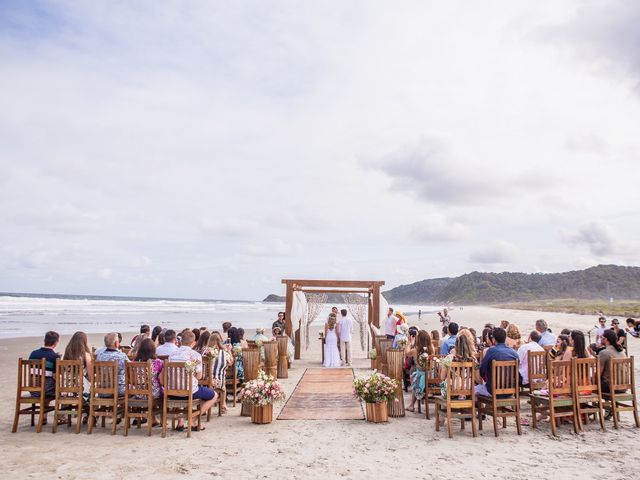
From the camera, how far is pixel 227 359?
29.0ft

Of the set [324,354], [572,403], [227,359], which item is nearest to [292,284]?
[324,354]

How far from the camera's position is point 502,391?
22.6ft

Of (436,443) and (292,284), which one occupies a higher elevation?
(292,284)

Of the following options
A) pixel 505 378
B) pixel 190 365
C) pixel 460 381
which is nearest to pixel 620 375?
pixel 505 378

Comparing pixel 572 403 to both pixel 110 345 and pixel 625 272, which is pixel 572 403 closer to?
pixel 110 345

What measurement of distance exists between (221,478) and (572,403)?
4.88 meters

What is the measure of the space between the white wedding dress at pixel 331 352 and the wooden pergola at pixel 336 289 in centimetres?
155

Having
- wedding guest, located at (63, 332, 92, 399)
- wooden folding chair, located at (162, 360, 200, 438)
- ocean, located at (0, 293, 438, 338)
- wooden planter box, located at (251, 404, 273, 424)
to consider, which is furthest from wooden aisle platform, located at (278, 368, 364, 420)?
ocean, located at (0, 293, 438, 338)

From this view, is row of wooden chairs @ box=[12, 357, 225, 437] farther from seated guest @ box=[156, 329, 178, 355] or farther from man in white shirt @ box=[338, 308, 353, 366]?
man in white shirt @ box=[338, 308, 353, 366]

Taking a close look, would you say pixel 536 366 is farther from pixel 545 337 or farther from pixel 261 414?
pixel 261 414

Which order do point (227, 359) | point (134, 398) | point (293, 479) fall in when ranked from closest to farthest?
point (293, 479), point (134, 398), point (227, 359)

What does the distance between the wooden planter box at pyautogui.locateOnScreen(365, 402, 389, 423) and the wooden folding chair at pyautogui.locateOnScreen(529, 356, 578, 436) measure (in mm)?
2119

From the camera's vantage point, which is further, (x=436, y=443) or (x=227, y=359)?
(x=227, y=359)

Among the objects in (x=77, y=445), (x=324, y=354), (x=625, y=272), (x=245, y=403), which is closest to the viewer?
(x=77, y=445)
